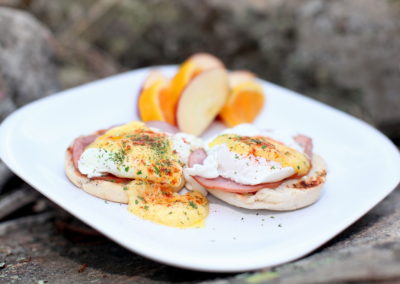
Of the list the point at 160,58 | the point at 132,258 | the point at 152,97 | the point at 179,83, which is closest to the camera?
the point at 132,258

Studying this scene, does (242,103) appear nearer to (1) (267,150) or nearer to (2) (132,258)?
(1) (267,150)

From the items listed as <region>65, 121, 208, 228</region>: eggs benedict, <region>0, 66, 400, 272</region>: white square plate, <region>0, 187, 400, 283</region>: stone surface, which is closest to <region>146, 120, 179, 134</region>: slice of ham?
<region>65, 121, 208, 228</region>: eggs benedict

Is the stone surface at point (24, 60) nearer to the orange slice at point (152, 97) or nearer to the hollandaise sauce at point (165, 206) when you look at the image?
the orange slice at point (152, 97)

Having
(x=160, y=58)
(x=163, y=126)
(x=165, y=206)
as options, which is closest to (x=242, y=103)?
(x=163, y=126)

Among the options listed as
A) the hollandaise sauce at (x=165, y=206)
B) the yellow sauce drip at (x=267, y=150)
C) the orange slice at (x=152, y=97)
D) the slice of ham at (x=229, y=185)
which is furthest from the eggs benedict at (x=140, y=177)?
the orange slice at (x=152, y=97)

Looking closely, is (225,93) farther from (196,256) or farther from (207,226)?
(196,256)

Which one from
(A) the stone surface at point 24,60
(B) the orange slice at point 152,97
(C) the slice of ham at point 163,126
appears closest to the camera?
(C) the slice of ham at point 163,126
